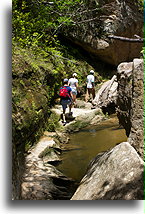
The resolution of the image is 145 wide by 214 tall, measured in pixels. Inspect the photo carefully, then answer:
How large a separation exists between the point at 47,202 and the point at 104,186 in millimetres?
589

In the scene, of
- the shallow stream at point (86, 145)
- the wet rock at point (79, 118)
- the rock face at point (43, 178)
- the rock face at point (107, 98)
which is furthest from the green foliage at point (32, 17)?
the rock face at point (107, 98)

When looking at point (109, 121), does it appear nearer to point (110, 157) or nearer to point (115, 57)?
point (110, 157)

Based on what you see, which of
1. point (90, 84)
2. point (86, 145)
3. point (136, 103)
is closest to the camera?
point (136, 103)

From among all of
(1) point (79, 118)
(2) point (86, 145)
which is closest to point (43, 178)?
(2) point (86, 145)

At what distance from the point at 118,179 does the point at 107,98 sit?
5.29m

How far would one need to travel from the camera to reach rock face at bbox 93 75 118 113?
705cm

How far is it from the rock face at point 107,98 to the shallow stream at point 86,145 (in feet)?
3.36

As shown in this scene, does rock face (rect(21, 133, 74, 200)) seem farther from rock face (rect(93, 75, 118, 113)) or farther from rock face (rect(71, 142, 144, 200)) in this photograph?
rock face (rect(93, 75, 118, 113))

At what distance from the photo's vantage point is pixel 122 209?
2033 millimetres

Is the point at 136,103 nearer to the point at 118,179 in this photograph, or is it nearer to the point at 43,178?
the point at 118,179

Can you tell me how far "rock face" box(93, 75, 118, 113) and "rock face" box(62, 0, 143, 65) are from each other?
2125 mm

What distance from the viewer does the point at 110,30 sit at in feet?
28.8

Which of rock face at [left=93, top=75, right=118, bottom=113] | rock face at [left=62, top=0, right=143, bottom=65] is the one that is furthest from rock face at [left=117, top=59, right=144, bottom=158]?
rock face at [left=62, top=0, right=143, bottom=65]

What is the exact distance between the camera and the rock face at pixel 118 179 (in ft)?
6.49
